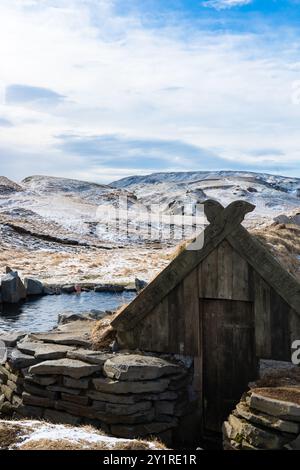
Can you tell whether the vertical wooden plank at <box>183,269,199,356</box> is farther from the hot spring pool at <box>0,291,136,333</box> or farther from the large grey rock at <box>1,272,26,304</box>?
the large grey rock at <box>1,272,26,304</box>

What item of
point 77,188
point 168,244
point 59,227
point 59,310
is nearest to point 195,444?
point 59,310

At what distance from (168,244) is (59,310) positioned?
2766 centimetres

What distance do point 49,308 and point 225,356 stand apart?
1432cm

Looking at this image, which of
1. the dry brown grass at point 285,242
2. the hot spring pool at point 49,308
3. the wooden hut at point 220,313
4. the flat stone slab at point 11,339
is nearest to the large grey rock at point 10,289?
the hot spring pool at point 49,308

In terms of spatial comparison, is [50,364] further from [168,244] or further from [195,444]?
[168,244]

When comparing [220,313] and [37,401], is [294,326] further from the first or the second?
[37,401]

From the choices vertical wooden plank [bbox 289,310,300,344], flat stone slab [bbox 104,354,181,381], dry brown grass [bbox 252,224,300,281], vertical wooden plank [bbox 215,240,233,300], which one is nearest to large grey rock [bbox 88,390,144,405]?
flat stone slab [bbox 104,354,181,381]

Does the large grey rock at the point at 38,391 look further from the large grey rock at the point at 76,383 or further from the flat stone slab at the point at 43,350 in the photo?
the flat stone slab at the point at 43,350

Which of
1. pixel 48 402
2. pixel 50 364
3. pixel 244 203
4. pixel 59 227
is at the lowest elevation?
pixel 48 402

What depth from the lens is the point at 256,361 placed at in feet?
37.6

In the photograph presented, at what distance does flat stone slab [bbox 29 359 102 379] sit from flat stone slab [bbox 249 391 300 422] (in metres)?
3.39

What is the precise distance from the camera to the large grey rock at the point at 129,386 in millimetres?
10906

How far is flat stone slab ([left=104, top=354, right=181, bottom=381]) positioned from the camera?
1097 centimetres

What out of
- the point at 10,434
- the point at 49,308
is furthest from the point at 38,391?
the point at 49,308
